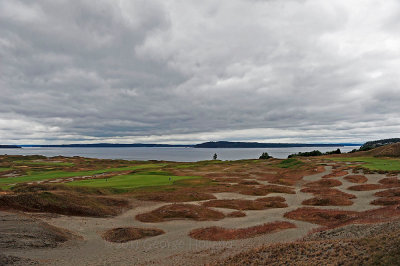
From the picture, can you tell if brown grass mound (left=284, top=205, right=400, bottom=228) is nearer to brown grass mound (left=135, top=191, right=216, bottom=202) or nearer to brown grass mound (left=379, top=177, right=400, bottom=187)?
brown grass mound (left=135, top=191, right=216, bottom=202)

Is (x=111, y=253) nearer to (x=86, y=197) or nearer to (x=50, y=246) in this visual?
(x=50, y=246)

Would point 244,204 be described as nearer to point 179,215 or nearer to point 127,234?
point 179,215

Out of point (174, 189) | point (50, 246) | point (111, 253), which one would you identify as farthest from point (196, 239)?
point (174, 189)

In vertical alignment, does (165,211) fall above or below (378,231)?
below

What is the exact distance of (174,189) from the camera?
154 ft

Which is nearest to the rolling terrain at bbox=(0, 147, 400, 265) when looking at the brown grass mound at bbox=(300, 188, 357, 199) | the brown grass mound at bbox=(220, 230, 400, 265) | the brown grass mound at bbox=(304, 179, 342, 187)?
the brown grass mound at bbox=(220, 230, 400, 265)

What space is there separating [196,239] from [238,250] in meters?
5.21

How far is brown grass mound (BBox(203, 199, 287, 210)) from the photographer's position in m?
34.8

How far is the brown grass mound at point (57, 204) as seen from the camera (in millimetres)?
30281

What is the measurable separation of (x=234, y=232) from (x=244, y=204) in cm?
1287

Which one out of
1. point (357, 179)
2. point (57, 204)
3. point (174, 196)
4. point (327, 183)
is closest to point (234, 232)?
point (174, 196)

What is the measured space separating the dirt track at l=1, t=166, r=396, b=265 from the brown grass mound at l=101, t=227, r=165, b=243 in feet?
2.46

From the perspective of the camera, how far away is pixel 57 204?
31344 millimetres

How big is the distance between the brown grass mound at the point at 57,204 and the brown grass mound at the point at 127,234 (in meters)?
7.83
